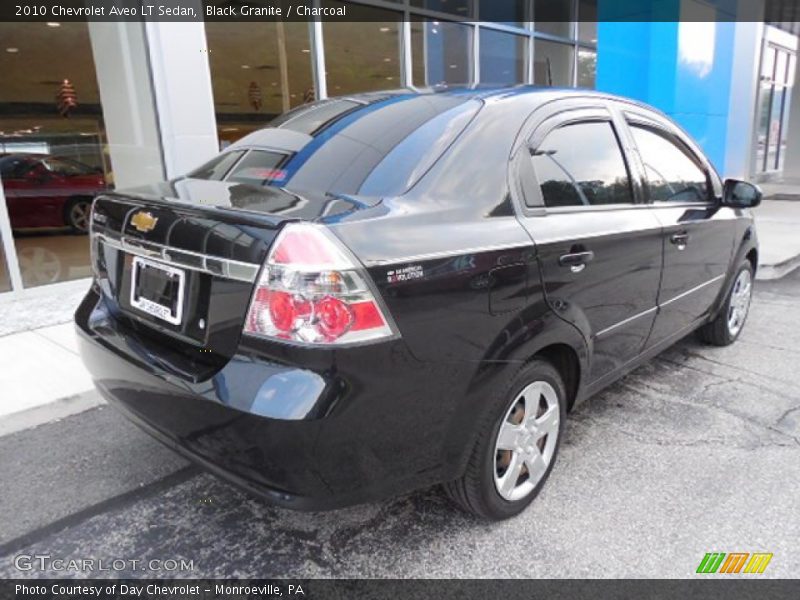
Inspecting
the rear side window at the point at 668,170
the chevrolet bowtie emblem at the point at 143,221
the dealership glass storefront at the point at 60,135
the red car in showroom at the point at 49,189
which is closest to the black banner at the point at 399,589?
the chevrolet bowtie emblem at the point at 143,221

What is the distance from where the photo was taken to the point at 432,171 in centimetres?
221

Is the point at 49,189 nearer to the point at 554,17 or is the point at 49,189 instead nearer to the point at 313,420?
the point at 313,420

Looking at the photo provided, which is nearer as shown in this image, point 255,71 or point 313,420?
point 313,420

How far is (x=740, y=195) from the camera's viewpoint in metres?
3.77

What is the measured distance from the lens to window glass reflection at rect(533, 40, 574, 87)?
1162 cm

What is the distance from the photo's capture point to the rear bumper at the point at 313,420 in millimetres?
1808

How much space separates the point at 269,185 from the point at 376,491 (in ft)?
3.96

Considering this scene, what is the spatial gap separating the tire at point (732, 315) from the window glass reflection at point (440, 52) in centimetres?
588

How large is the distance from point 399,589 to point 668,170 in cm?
262

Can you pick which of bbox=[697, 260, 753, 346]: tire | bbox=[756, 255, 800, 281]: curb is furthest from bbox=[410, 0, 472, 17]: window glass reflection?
bbox=[697, 260, 753, 346]: tire

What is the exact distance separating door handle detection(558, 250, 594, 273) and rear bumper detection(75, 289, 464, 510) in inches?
29.0

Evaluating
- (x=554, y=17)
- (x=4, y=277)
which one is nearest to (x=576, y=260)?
(x=4, y=277)

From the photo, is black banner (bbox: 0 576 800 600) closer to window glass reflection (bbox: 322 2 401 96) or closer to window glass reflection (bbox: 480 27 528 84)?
window glass reflection (bbox: 322 2 401 96)
